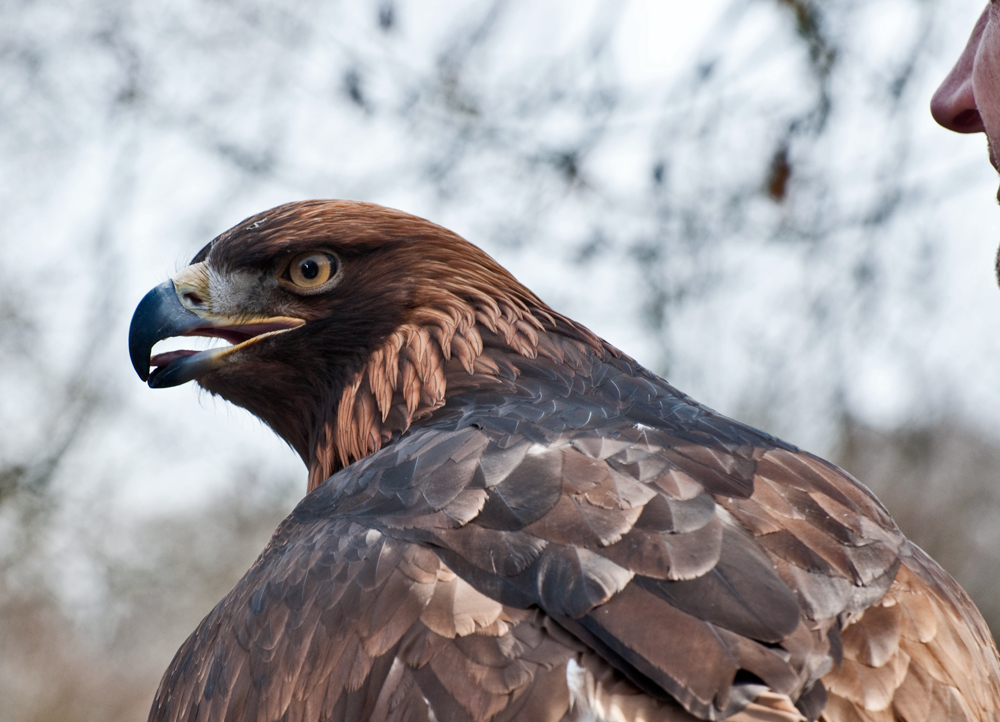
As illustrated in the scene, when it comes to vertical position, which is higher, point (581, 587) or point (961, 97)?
point (961, 97)

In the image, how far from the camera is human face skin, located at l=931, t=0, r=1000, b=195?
196cm

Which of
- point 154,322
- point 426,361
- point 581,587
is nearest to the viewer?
point 581,587

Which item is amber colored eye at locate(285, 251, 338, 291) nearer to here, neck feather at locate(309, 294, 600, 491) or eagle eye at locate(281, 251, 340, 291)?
eagle eye at locate(281, 251, 340, 291)

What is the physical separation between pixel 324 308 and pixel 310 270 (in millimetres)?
147

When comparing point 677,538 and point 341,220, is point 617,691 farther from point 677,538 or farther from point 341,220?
point 341,220

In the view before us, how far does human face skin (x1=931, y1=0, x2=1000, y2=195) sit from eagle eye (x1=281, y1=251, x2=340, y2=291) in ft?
6.86

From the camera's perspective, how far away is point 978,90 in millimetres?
2004

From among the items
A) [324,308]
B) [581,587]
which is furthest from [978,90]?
[324,308]

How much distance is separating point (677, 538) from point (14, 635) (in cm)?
1034

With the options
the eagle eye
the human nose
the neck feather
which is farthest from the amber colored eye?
the human nose

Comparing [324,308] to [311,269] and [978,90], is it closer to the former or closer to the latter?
[311,269]

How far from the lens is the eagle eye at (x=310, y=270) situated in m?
3.55

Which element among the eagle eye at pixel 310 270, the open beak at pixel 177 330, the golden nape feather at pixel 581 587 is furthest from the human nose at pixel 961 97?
the open beak at pixel 177 330

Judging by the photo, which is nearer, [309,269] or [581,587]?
[581,587]
